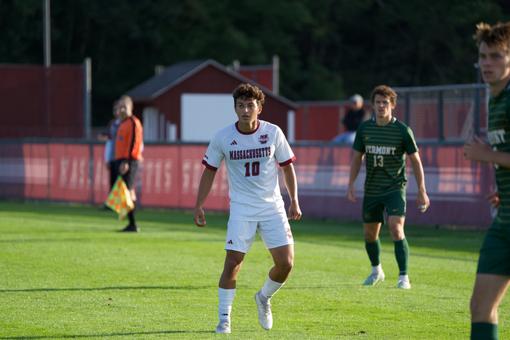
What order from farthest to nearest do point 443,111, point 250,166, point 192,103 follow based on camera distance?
point 192,103, point 443,111, point 250,166

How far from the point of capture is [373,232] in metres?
13.1

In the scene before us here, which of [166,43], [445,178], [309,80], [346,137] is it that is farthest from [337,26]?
[445,178]

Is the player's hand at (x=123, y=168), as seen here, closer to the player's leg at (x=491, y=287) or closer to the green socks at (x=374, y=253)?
the green socks at (x=374, y=253)

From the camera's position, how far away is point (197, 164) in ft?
86.4

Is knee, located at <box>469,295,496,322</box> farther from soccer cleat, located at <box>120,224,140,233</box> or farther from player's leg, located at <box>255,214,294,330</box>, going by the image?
soccer cleat, located at <box>120,224,140,233</box>

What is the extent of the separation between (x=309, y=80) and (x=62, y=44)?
44.7ft

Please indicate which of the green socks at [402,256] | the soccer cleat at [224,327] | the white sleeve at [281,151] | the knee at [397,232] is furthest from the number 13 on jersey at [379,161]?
the soccer cleat at [224,327]

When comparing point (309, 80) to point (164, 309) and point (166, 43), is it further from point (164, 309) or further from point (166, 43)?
point (164, 309)

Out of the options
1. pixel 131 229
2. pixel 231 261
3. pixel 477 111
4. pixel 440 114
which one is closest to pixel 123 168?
pixel 131 229

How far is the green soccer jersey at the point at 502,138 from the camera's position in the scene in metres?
6.78

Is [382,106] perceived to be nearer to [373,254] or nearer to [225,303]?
[373,254]

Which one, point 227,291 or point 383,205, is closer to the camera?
point 227,291

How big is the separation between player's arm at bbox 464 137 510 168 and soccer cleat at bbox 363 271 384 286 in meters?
6.13

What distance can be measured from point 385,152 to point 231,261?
3706 millimetres
